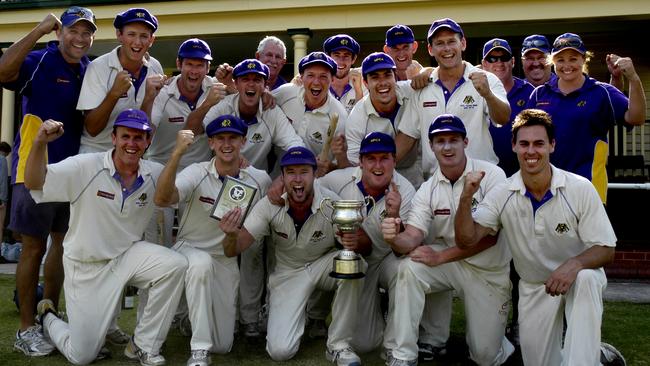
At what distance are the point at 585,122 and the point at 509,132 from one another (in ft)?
2.36

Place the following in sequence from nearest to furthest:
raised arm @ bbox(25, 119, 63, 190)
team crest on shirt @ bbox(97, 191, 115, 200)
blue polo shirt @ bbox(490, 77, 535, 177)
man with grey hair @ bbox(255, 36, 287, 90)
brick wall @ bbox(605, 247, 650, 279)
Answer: raised arm @ bbox(25, 119, 63, 190)
team crest on shirt @ bbox(97, 191, 115, 200)
blue polo shirt @ bbox(490, 77, 535, 177)
man with grey hair @ bbox(255, 36, 287, 90)
brick wall @ bbox(605, 247, 650, 279)

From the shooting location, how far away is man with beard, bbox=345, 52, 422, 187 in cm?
537

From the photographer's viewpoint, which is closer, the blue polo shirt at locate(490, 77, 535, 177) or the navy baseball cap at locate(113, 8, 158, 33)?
the navy baseball cap at locate(113, 8, 158, 33)

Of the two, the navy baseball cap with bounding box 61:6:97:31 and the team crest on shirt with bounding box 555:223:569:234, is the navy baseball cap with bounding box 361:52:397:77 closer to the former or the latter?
the team crest on shirt with bounding box 555:223:569:234

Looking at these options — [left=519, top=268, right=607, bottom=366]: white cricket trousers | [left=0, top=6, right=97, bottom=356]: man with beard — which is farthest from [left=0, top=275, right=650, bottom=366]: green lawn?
[left=519, top=268, right=607, bottom=366]: white cricket trousers

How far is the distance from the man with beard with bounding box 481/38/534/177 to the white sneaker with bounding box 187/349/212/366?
2.97 metres

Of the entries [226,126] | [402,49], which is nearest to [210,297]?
[226,126]

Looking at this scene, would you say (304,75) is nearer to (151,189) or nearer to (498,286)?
(151,189)

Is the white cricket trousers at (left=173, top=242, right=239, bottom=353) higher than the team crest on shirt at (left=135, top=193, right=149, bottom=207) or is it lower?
lower

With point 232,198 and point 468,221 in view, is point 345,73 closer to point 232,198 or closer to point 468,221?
point 232,198

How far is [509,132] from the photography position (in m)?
5.54

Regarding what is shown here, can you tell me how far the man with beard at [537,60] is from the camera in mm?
5879

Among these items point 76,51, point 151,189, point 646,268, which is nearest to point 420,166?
point 151,189

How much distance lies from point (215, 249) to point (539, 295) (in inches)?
101
